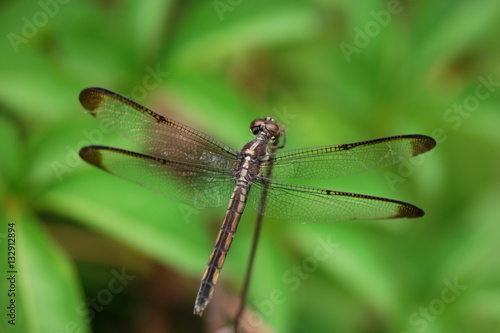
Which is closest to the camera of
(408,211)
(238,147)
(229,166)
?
(408,211)

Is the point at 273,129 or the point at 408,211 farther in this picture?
the point at 273,129

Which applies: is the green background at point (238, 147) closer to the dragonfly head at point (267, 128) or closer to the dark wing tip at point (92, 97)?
the dark wing tip at point (92, 97)

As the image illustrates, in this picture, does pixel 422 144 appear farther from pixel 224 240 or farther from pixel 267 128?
pixel 224 240

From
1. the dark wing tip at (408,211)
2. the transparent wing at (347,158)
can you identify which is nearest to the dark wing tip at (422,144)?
the transparent wing at (347,158)

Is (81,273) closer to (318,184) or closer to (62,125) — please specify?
(62,125)

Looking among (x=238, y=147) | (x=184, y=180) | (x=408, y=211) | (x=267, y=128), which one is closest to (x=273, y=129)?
(x=267, y=128)

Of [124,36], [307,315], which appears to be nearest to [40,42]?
[124,36]
